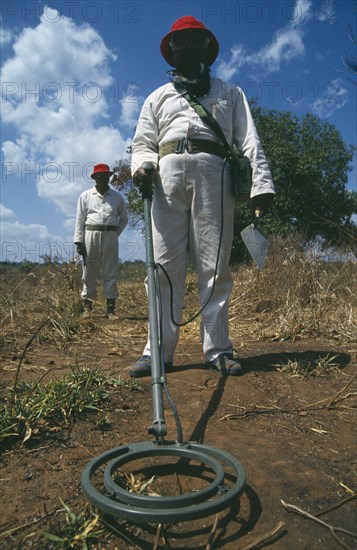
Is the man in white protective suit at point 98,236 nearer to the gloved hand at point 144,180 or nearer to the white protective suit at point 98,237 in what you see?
the white protective suit at point 98,237

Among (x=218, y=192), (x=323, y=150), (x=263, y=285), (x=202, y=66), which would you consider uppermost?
(x=323, y=150)

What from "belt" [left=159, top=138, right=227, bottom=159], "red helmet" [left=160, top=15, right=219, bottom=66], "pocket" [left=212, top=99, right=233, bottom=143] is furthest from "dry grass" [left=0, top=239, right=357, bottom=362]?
"red helmet" [left=160, top=15, right=219, bottom=66]

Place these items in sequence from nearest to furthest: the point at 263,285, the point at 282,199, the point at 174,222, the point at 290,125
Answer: the point at 174,222
the point at 263,285
the point at 282,199
the point at 290,125

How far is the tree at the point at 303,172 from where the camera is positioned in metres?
18.3

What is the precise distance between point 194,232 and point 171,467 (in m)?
1.57

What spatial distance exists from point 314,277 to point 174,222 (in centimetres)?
294

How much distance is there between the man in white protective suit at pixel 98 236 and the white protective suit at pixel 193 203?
321 centimetres

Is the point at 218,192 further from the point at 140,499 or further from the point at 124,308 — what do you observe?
the point at 124,308

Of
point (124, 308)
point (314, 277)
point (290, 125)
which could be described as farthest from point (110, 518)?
point (290, 125)

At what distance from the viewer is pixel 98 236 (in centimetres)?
611

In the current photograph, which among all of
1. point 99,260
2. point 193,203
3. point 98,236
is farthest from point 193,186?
point 99,260

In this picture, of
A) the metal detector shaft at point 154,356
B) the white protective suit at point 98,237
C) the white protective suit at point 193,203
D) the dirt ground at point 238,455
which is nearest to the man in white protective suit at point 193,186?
the white protective suit at point 193,203

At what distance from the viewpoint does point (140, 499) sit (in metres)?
1.28

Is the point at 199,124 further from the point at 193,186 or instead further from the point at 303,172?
the point at 303,172
